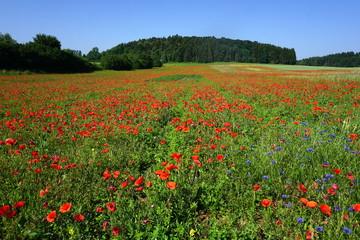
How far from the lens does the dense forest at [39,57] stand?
89.5 feet

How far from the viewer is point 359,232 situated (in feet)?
5.69

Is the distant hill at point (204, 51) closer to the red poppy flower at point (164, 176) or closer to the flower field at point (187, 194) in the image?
the flower field at point (187, 194)

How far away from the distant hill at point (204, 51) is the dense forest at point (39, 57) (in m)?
63.6

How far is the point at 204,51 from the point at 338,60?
279 ft

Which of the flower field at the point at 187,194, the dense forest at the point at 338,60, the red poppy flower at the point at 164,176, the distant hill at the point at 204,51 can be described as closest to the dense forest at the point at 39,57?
the flower field at the point at 187,194

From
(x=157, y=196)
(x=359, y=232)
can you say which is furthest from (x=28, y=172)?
(x=359, y=232)

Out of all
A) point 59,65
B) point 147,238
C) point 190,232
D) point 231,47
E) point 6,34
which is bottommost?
point 147,238

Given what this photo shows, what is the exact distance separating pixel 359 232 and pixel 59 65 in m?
44.3

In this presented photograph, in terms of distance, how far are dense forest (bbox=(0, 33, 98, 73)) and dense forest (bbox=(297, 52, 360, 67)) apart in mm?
134415

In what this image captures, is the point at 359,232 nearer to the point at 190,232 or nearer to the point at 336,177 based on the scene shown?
the point at 336,177

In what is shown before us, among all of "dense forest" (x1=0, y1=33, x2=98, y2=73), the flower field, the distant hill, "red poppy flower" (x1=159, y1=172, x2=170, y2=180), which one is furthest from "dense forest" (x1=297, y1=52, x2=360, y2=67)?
"red poppy flower" (x1=159, y1=172, x2=170, y2=180)

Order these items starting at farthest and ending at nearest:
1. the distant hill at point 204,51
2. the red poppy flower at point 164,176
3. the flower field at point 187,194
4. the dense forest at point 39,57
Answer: the distant hill at point 204,51 < the dense forest at point 39,57 < the red poppy flower at point 164,176 < the flower field at point 187,194

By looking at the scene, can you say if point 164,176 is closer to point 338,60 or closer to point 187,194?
point 187,194

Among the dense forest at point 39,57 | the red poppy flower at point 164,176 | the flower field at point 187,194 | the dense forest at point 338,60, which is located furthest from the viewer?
the dense forest at point 338,60
